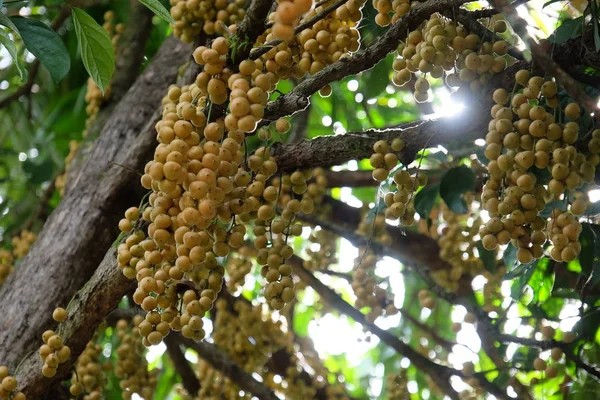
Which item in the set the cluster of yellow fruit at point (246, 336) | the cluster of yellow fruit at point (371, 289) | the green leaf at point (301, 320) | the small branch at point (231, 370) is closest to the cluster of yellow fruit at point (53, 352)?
the small branch at point (231, 370)

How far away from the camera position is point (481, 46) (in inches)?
48.1

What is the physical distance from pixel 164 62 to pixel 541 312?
1.46m

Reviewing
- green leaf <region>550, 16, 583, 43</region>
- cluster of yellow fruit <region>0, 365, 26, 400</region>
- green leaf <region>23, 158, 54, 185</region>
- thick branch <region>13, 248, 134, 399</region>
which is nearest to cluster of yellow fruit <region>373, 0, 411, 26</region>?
green leaf <region>550, 16, 583, 43</region>

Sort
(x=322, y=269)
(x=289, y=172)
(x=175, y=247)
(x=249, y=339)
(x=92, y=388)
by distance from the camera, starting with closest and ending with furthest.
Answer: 1. (x=175, y=247)
2. (x=289, y=172)
3. (x=92, y=388)
4. (x=249, y=339)
5. (x=322, y=269)

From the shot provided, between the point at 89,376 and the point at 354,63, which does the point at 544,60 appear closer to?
the point at 354,63

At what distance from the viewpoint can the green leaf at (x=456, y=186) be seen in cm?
187

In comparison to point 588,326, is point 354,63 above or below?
above

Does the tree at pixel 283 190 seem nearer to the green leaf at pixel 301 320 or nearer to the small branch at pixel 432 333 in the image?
the small branch at pixel 432 333

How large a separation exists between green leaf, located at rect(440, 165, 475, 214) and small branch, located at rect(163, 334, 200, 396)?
1.01 meters

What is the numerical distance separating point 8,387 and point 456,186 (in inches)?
47.0

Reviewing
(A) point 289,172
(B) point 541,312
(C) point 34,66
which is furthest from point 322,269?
(C) point 34,66

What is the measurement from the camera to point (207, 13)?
1824mm

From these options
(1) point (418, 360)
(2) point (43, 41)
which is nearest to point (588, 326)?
(1) point (418, 360)

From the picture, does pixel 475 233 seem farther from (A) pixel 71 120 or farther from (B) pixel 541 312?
(A) pixel 71 120
